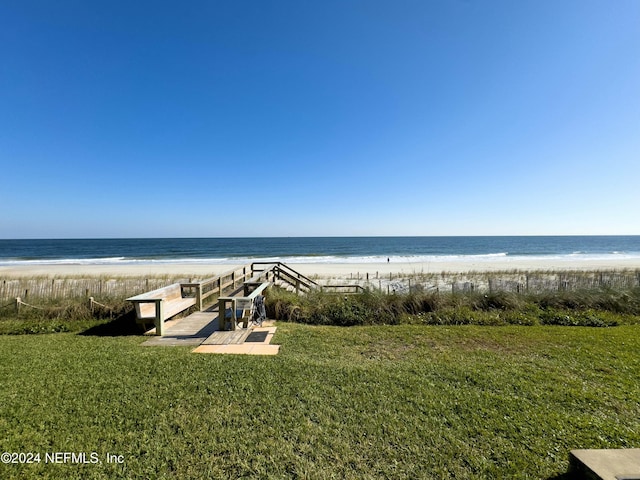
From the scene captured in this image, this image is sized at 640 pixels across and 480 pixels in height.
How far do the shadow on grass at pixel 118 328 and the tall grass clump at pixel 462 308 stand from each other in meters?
3.43

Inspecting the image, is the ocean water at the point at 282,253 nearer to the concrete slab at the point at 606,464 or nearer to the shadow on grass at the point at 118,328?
the shadow on grass at the point at 118,328

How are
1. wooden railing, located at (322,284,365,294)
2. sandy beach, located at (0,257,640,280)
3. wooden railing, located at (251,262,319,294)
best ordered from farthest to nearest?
sandy beach, located at (0,257,640,280) < wooden railing, located at (251,262,319,294) < wooden railing, located at (322,284,365,294)

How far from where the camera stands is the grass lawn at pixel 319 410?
101 inches

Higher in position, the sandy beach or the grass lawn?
the grass lawn

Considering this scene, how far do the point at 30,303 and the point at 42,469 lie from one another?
8701mm

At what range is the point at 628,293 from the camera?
351 inches

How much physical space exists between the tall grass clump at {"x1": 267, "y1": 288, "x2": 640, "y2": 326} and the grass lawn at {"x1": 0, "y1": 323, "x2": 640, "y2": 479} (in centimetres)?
204

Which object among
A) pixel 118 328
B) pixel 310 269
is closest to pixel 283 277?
pixel 118 328

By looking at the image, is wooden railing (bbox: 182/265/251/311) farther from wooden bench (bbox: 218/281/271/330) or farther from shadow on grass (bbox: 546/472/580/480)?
shadow on grass (bbox: 546/472/580/480)

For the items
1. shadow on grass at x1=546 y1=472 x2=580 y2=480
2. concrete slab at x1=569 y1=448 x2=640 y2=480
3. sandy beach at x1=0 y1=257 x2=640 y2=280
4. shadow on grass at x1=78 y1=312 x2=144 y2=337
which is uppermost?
concrete slab at x1=569 y1=448 x2=640 y2=480

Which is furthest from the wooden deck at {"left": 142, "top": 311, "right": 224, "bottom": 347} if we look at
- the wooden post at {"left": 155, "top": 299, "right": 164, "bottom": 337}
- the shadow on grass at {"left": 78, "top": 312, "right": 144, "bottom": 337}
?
the shadow on grass at {"left": 78, "top": 312, "right": 144, "bottom": 337}

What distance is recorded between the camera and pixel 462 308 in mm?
8086

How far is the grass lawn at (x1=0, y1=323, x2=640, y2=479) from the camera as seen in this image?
2.56 meters

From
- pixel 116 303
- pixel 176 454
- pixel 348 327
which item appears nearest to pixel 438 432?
pixel 176 454
